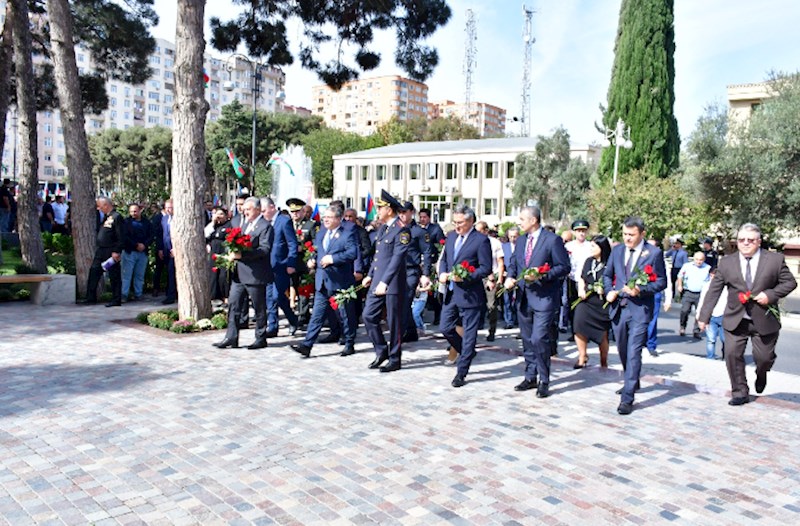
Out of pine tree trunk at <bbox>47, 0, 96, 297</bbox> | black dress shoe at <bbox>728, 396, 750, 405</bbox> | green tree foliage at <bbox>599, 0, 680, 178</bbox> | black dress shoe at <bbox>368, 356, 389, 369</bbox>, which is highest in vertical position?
green tree foliage at <bbox>599, 0, 680, 178</bbox>

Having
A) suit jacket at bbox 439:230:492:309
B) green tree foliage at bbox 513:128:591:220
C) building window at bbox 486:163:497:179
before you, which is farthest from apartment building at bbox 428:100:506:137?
suit jacket at bbox 439:230:492:309

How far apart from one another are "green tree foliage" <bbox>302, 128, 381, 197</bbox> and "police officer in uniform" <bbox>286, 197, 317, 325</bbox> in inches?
2354

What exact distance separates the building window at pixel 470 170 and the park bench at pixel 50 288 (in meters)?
48.8

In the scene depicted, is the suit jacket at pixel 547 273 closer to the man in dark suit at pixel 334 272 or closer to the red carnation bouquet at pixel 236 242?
the man in dark suit at pixel 334 272

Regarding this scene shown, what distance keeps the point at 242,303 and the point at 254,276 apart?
472 mm

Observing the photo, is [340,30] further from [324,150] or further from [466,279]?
[324,150]

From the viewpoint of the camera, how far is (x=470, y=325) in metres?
7.40

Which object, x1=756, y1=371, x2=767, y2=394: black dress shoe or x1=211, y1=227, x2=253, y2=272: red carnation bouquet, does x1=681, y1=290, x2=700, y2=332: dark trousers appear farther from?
x1=211, y1=227, x2=253, y2=272: red carnation bouquet

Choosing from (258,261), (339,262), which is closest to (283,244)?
(258,261)

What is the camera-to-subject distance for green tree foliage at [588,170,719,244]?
85.9ft

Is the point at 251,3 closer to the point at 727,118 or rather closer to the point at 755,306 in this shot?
the point at 755,306

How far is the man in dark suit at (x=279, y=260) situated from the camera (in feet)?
31.1

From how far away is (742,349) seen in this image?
6906 mm

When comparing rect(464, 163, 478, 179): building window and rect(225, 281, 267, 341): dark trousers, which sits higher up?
rect(464, 163, 478, 179): building window
